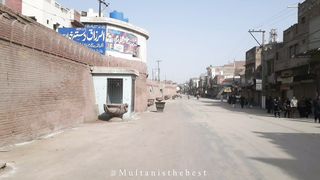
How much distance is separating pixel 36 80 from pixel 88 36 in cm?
2046

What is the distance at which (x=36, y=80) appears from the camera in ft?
54.2

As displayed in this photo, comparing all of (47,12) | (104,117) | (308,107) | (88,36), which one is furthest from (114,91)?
(308,107)

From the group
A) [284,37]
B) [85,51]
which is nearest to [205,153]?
[85,51]

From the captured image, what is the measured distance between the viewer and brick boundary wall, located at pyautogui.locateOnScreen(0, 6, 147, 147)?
13836mm

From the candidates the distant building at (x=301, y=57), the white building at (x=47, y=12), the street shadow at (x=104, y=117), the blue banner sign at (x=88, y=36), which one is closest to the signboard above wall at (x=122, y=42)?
the white building at (x=47, y=12)

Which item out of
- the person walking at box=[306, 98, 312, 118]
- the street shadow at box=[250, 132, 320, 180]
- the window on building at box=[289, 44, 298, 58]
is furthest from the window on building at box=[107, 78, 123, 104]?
the window on building at box=[289, 44, 298, 58]

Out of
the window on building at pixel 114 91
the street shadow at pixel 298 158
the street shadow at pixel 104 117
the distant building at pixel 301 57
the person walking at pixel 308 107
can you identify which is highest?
the distant building at pixel 301 57

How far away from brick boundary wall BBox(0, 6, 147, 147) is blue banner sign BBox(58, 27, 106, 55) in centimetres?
1135

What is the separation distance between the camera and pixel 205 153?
12930 millimetres

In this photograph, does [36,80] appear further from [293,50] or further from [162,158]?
[293,50]

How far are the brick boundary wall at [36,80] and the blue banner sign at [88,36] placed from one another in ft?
37.2

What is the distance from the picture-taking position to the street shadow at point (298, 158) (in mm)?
9927

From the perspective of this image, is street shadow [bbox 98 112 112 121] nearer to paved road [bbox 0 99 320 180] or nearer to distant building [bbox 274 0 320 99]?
paved road [bbox 0 99 320 180]

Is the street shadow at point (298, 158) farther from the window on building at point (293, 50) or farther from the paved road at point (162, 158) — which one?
the window on building at point (293, 50)
